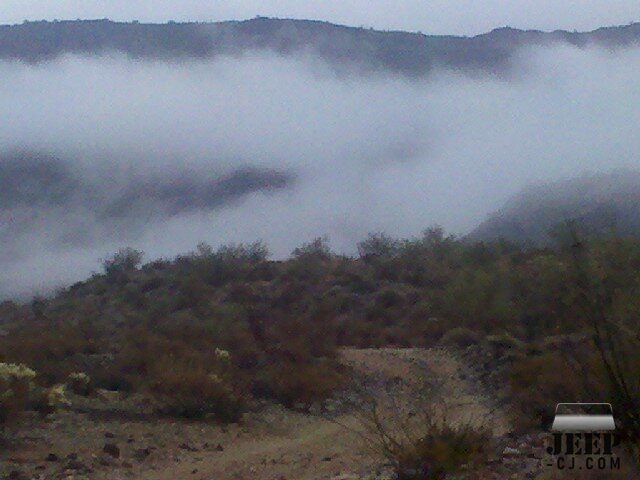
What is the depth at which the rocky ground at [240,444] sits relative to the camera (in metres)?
11.7

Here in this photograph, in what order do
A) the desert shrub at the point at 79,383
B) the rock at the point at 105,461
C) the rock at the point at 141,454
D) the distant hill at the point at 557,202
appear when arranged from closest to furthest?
1. the rock at the point at 105,461
2. the rock at the point at 141,454
3. the desert shrub at the point at 79,383
4. the distant hill at the point at 557,202

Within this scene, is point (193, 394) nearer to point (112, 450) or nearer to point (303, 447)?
point (303, 447)

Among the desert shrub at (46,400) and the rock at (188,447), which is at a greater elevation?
the desert shrub at (46,400)

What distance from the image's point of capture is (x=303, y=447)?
571 inches

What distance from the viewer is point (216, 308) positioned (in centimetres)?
2945

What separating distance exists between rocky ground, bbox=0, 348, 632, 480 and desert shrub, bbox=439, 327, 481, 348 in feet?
20.6

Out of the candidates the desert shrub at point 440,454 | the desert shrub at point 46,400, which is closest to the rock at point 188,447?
the desert shrub at point 46,400

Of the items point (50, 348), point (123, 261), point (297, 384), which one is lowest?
point (123, 261)

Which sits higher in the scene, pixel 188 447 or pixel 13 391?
pixel 13 391

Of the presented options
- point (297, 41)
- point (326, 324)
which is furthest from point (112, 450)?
point (297, 41)

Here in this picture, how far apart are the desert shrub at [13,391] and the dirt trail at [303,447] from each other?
8.71ft

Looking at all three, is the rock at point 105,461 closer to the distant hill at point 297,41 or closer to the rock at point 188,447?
the rock at point 188,447

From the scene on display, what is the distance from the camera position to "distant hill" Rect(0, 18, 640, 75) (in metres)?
86.4

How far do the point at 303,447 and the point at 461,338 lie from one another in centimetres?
1297
